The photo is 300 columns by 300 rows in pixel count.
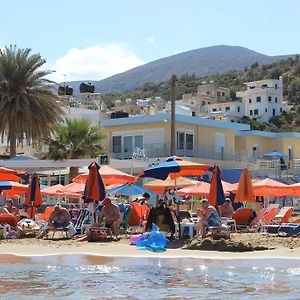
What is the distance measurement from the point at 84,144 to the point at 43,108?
3611 millimetres

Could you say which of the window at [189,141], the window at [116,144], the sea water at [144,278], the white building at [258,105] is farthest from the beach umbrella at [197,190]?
the white building at [258,105]

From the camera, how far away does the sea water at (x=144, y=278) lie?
10195 mm

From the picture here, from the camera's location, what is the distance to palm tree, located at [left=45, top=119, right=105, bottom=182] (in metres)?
35.6

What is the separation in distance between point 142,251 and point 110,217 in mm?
3342

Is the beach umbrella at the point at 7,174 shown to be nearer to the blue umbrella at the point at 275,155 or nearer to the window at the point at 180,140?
the window at the point at 180,140

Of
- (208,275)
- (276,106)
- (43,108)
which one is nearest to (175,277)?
(208,275)

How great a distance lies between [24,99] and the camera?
37.3 meters

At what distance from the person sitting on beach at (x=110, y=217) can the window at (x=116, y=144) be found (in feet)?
83.8

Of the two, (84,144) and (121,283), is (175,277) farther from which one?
(84,144)

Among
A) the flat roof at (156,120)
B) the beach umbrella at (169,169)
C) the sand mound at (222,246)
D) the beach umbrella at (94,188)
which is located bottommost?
the sand mound at (222,246)

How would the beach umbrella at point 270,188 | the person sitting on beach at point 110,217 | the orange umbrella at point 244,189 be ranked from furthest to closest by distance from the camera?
the beach umbrella at point 270,188
the orange umbrella at point 244,189
the person sitting on beach at point 110,217

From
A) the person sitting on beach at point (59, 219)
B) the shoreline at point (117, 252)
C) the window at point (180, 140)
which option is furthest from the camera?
the window at point (180, 140)

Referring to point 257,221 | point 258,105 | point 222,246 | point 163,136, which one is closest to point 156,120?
point 163,136

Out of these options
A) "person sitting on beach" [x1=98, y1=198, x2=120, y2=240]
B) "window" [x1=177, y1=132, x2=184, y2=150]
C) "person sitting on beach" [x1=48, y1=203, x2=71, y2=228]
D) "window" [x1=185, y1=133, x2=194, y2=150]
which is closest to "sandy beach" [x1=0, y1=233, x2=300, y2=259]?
"person sitting on beach" [x1=98, y1=198, x2=120, y2=240]
